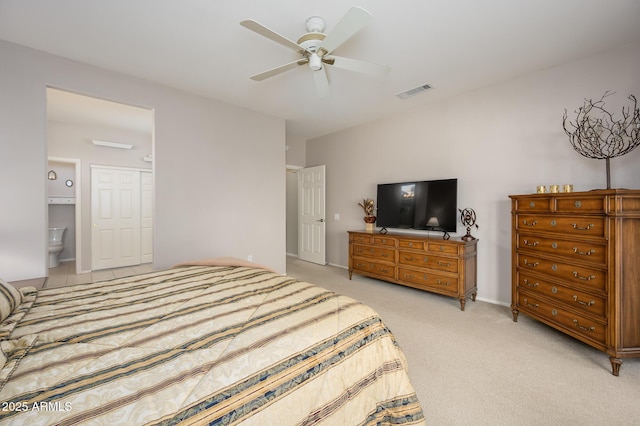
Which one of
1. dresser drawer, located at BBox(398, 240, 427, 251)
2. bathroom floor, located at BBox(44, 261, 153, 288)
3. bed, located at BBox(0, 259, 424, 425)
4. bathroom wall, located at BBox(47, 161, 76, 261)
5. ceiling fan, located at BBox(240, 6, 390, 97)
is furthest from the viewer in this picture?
A: bathroom wall, located at BBox(47, 161, 76, 261)

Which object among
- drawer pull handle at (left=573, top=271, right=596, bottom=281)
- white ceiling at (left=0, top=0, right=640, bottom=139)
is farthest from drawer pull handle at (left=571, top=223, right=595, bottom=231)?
white ceiling at (left=0, top=0, right=640, bottom=139)

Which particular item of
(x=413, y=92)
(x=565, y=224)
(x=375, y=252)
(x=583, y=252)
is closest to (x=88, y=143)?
(x=375, y=252)

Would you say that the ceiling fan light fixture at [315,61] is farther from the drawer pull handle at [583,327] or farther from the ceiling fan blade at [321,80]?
the drawer pull handle at [583,327]

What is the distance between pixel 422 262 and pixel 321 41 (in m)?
2.79

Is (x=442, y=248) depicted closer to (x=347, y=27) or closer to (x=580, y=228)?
(x=580, y=228)

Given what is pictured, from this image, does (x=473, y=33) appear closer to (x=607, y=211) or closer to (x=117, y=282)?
(x=607, y=211)

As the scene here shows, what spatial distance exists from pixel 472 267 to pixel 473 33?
2560 mm

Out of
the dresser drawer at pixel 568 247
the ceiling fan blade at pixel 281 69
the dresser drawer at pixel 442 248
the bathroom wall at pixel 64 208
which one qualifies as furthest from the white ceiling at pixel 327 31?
the bathroom wall at pixel 64 208

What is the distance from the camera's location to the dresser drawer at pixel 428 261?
3220 mm

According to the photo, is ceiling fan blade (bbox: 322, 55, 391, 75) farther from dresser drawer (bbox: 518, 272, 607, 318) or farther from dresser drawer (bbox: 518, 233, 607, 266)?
dresser drawer (bbox: 518, 272, 607, 318)

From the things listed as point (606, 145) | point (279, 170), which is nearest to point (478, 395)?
point (606, 145)

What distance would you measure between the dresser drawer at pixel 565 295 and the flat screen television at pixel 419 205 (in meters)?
1.00

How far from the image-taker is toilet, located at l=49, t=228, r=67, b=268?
4906 mm

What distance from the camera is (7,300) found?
1261mm
